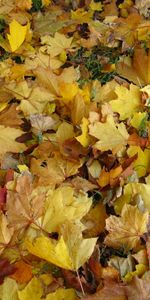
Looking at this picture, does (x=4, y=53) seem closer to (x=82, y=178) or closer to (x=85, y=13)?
(x=85, y=13)

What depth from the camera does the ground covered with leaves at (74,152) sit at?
128cm

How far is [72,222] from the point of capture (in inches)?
54.2

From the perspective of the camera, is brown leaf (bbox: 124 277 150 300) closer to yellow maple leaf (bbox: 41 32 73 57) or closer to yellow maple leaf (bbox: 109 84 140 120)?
yellow maple leaf (bbox: 109 84 140 120)

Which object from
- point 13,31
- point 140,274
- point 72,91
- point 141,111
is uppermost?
point 13,31

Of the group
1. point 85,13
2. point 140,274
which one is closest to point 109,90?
point 85,13

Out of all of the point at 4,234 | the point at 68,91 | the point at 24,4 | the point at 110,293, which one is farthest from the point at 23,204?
the point at 24,4

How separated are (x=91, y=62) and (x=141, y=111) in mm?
428

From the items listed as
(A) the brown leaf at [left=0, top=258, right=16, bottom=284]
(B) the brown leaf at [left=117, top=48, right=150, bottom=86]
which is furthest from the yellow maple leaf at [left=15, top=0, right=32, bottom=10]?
(A) the brown leaf at [left=0, top=258, right=16, bottom=284]

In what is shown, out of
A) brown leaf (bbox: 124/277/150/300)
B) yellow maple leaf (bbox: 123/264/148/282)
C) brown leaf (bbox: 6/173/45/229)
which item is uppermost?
brown leaf (bbox: 6/173/45/229)

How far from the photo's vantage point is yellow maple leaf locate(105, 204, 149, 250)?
4.40 ft

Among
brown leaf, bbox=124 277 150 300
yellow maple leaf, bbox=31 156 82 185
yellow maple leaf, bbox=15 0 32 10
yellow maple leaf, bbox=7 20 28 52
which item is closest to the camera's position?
brown leaf, bbox=124 277 150 300

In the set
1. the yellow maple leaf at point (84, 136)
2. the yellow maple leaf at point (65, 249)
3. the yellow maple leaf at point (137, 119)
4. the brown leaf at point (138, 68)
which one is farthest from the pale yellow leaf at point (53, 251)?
the brown leaf at point (138, 68)

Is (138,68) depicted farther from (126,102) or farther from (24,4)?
(24,4)

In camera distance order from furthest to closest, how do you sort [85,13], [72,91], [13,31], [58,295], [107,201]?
[85,13]
[13,31]
[72,91]
[107,201]
[58,295]
